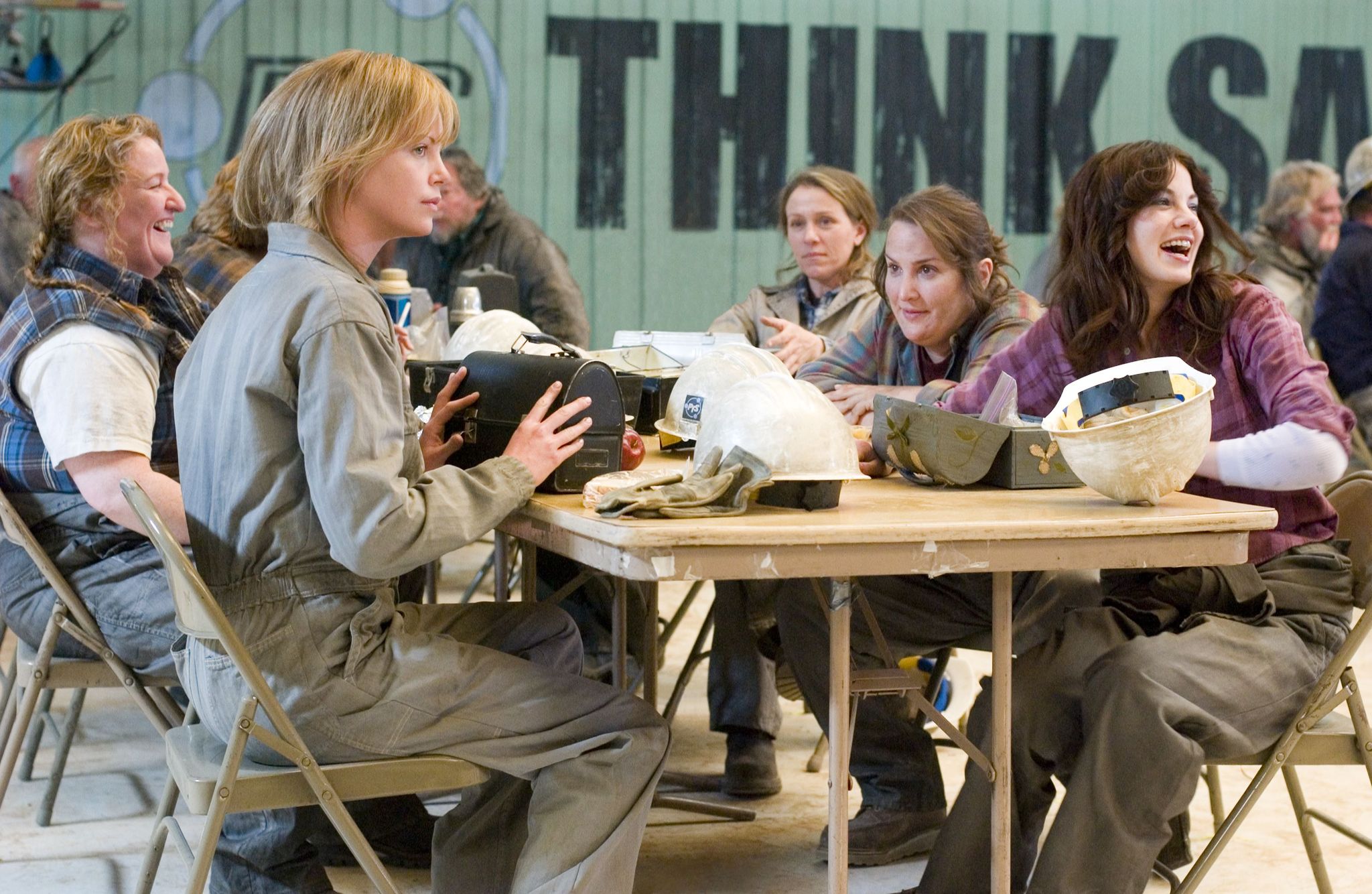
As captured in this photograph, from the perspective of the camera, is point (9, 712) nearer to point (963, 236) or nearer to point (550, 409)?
point (550, 409)

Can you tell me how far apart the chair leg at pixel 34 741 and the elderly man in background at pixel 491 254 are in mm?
2446

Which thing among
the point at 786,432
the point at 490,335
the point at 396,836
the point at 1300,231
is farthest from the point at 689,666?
the point at 1300,231

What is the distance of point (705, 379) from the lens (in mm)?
2514

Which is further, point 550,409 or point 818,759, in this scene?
point 818,759

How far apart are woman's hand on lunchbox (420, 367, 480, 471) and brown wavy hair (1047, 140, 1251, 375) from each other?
3.46ft

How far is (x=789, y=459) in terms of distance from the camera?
201cm

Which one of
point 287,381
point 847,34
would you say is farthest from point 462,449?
point 847,34

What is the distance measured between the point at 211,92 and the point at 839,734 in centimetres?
582

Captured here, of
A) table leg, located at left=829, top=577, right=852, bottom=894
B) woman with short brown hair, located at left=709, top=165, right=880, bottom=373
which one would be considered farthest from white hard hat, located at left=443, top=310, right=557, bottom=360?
woman with short brown hair, located at left=709, top=165, right=880, bottom=373

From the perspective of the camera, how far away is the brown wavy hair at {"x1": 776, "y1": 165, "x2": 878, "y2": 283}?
13.8 ft

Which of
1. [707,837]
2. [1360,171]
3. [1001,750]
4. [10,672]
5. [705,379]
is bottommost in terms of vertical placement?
[707,837]

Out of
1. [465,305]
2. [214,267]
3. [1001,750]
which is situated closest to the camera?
[1001,750]

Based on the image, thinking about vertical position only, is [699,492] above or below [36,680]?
above

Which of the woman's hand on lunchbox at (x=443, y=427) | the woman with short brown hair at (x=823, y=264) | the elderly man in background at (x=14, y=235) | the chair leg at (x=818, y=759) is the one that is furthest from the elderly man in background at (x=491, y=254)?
the woman's hand on lunchbox at (x=443, y=427)
